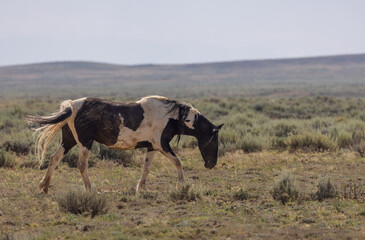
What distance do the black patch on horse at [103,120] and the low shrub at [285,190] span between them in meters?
2.56

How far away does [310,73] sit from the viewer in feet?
385

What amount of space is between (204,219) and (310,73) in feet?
375

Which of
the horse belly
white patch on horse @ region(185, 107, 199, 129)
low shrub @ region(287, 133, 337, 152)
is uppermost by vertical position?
white patch on horse @ region(185, 107, 199, 129)

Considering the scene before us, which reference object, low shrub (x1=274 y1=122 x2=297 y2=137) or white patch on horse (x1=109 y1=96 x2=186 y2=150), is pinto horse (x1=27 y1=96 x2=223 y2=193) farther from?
low shrub (x1=274 y1=122 x2=297 y2=137)

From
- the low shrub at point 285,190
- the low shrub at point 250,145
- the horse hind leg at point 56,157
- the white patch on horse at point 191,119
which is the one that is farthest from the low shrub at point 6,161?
the low shrub at point 285,190

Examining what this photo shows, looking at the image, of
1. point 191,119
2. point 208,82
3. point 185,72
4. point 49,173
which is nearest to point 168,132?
point 191,119

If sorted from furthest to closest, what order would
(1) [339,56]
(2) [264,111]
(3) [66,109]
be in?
1. (1) [339,56]
2. (2) [264,111]
3. (3) [66,109]

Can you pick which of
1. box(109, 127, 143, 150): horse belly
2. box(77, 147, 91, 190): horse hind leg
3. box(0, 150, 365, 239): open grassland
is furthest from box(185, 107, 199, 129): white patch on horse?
box(77, 147, 91, 190): horse hind leg

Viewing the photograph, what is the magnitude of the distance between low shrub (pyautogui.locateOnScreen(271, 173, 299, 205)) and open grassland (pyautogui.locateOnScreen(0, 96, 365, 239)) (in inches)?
0.7

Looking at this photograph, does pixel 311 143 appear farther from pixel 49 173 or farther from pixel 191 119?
pixel 49 173

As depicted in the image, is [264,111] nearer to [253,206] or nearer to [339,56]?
[253,206]

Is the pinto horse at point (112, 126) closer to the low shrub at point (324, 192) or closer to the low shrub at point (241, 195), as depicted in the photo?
the low shrub at point (241, 195)

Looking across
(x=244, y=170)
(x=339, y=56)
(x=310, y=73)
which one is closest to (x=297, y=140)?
(x=244, y=170)

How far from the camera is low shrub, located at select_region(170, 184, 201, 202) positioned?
8.67 meters
